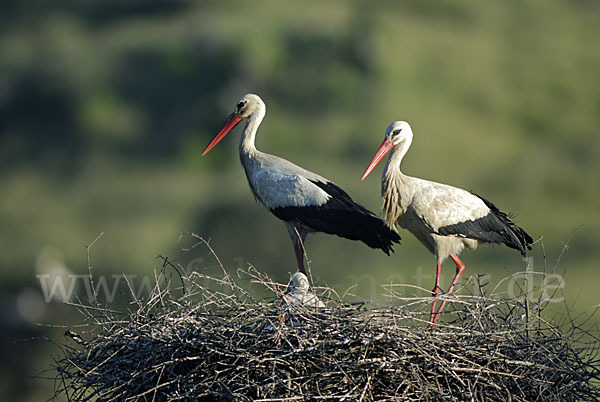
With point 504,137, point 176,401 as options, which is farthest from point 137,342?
point 504,137

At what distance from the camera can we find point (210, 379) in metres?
3.93

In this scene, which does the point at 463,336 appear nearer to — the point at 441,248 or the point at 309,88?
the point at 441,248

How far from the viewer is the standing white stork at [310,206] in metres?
5.91

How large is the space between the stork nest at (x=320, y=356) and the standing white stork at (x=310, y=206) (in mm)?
1629

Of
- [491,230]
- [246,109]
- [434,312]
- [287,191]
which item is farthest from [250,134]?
[434,312]

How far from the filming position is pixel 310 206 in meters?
6.06

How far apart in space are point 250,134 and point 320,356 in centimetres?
294

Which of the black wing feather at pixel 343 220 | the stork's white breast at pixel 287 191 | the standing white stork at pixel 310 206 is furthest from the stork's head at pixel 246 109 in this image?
the black wing feather at pixel 343 220

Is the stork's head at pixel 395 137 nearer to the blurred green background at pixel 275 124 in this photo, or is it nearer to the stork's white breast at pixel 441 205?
the stork's white breast at pixel 441 205

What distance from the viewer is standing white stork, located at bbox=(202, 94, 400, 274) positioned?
233 inches

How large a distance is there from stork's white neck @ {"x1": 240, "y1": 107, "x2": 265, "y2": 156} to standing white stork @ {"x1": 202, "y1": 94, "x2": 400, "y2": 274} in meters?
0.10

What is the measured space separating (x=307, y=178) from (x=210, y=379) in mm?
2447

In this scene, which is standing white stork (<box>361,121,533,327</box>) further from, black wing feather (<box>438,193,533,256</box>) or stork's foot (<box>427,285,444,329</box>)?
stork's foot (<box>427,285,444,329</box>)

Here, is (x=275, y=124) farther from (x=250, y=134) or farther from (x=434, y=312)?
(x=434, y=312)
